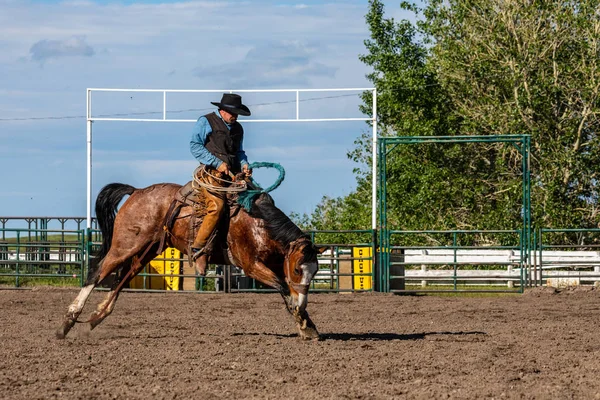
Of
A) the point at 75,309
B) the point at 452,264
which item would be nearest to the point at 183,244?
the point at 75,309

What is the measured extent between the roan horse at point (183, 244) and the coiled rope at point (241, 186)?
67 mm

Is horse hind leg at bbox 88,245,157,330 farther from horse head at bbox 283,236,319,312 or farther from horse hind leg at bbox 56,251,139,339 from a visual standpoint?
horse head at bbox 283,236,319,312

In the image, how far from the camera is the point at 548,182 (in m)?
23.4

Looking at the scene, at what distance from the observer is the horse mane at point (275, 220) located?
848cm

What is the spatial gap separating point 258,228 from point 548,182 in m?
16.1

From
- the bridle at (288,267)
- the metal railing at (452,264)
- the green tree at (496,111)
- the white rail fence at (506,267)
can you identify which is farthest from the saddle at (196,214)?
the green tree at (496,111)

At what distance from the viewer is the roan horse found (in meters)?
8.41

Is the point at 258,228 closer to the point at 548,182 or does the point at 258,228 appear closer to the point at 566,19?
the point at 548,182

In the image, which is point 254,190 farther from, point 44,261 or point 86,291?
point 44,261

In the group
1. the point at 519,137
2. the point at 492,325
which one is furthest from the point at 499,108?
the point at 492,325

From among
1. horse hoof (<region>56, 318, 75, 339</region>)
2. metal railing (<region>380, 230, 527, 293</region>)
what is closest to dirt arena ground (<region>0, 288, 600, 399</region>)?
horse hoof (<region>56, 318, 75, 339</region>)

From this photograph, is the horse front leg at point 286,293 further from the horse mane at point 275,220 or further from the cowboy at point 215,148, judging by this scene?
the cowboy at point 215,148

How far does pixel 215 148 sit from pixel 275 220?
3.13ft

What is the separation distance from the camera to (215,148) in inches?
352
